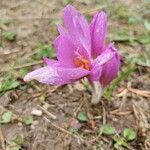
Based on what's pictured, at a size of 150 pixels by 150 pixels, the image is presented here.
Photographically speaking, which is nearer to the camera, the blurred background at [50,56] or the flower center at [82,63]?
the flower center at [82,63]

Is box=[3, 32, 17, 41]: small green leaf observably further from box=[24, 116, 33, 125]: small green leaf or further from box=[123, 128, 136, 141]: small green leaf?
box=[123, 128, 136, 141]: small green leaf

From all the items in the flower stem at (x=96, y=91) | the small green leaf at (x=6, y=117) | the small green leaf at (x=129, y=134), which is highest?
the flower stem at (x=96, y=91)

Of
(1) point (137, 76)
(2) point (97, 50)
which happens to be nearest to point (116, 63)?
(2) point (97, 50)

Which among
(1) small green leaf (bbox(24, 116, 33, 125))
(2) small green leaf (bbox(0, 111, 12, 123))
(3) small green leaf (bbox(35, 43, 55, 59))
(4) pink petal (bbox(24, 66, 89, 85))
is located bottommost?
(1) small green leaf (bbox(24, 116, 33, 125))

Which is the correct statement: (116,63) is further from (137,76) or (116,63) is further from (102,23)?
(137,76)

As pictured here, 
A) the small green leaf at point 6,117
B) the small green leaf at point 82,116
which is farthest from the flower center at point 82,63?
the small green leaf at point 6,117

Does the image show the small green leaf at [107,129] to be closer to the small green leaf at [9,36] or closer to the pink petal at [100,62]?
the pink petal at [100,62]

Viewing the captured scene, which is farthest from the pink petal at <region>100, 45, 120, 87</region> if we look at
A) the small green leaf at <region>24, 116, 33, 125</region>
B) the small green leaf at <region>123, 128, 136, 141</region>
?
the small green leaf at <region>24, 116, 33, 125</region>
